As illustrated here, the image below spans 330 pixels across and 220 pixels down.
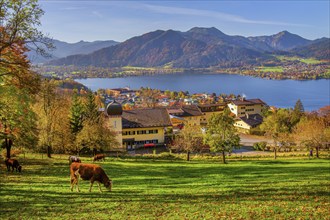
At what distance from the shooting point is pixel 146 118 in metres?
64.2

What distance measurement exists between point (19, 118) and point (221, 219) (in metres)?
13.8

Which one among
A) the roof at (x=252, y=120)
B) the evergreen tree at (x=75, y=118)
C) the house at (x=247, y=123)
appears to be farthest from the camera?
the roof at (x=252, y=120)

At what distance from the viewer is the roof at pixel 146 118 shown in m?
62.9

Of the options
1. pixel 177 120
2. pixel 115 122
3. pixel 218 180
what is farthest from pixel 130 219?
pixel 177 120

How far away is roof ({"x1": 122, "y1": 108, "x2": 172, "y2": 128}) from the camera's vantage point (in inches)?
2475

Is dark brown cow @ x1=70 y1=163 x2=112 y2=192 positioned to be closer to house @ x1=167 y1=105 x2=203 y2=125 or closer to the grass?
the grass

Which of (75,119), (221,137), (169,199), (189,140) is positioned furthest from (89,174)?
(75,119)

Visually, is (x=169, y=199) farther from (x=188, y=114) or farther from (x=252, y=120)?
(x=252, y=120)

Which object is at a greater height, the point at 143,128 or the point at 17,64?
the point at 17,64

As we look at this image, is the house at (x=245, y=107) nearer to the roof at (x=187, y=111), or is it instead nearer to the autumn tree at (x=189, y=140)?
the roof at (x=187, y=111)

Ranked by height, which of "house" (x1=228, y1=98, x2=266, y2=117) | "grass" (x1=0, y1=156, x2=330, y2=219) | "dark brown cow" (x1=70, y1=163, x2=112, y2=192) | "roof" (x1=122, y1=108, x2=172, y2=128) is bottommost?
"grass" (x1=0, y1=156, x2=330, y2=219)

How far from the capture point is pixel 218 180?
21672 mm

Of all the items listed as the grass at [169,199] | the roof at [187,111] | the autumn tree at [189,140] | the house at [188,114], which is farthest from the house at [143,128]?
the grass at [169,199]

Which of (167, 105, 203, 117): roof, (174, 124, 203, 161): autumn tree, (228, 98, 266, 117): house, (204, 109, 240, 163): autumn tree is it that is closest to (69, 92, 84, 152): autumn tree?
(174, 124, 203, 161): autumn tree
